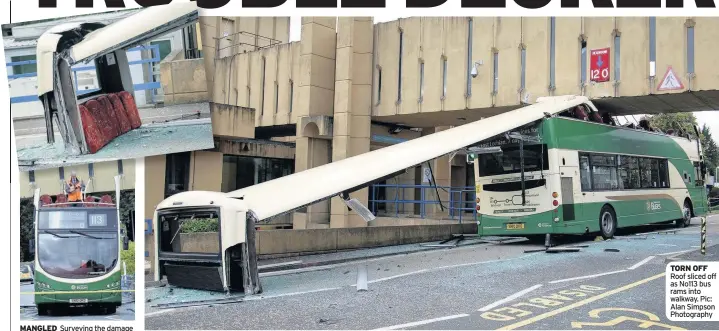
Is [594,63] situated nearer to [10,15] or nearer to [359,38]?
[359,38]

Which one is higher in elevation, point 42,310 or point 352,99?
point 352,99

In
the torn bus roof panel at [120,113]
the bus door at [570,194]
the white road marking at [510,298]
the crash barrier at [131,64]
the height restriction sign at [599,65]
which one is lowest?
the white road marking at [510,298]

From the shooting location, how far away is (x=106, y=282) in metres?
8.26

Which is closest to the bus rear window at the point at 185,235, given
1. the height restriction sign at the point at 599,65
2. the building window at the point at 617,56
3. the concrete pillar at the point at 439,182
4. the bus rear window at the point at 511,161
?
the bus rear window at the point at 511,161

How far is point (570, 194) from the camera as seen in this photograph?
14.7m

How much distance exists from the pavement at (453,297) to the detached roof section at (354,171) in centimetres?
130

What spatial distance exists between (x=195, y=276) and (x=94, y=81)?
3.06 meters

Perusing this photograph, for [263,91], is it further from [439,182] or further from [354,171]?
[354,171]

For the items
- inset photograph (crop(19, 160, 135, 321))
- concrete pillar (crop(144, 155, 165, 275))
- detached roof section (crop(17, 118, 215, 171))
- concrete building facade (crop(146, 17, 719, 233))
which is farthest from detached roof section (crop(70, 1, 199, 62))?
concrete pillar (crop(144, 155, 165, 275))

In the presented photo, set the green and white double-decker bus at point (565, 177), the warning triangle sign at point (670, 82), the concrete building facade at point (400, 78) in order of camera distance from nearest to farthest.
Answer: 1. the green and white double-decker bus at point (565, 177)
2. the warning triangle sign at point (670, 82)
3. the concrete building facade at point (400, 78)

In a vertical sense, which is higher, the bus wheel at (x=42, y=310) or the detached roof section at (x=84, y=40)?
the detached roof section at (x=84, y=40)

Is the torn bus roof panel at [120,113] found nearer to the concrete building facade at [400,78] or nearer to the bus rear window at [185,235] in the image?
the bus rear window at [185,235]

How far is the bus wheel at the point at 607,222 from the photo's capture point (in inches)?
615

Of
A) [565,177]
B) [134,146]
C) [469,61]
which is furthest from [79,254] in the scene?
[469,61]
